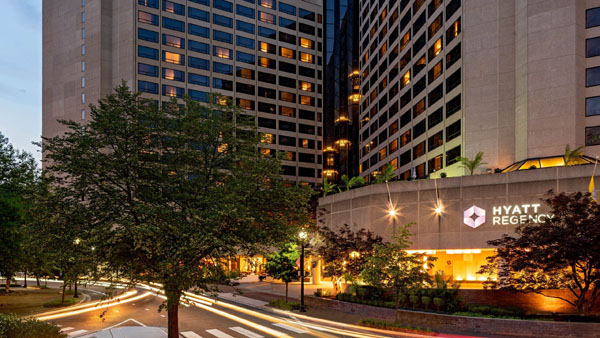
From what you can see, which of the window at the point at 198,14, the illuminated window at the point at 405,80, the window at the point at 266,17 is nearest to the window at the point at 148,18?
the window at the point at 198,14

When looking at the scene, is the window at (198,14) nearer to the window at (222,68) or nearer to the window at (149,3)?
the window at (149,3)

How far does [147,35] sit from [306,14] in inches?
1507

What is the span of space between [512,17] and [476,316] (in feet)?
112

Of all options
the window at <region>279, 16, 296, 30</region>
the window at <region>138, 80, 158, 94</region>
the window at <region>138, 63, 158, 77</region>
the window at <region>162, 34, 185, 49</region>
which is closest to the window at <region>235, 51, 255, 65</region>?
the window at <region>279, 16, 296, 30</region>

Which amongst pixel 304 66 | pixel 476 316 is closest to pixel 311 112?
pixel 304 66

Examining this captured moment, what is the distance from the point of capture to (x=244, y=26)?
10256 cm

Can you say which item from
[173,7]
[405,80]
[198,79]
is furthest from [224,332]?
[173,7]

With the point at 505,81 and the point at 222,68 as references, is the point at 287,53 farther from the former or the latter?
the point at 505,81

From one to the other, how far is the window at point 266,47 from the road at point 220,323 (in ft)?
252

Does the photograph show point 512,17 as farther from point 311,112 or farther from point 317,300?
point 311,112

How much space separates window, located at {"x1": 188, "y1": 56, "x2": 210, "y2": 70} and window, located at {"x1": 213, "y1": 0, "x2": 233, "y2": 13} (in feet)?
39.9

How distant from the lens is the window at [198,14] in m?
95.8

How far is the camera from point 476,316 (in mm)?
25234

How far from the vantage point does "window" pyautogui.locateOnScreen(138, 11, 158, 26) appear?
90.4m
